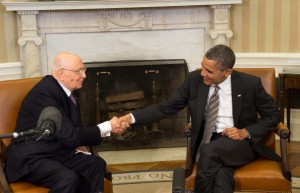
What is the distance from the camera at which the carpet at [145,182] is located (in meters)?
4.20

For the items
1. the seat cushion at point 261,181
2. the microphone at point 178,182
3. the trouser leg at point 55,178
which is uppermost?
the microphone at point 178,182

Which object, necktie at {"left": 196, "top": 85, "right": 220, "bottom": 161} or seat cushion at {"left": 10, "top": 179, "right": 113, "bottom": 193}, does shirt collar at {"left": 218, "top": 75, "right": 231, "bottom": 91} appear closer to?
necktie at {"left": 196, "top": 85, "right": 220, "bottom": 161}

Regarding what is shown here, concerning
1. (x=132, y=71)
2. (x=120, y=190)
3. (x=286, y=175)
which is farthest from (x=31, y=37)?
(x=286, y=175)

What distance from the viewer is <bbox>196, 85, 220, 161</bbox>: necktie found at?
340 cm

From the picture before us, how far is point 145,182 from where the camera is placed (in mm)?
4402

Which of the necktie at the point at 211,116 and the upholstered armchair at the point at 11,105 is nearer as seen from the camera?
the upholstered armchair at the point at 11,105

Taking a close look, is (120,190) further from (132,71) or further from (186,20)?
(186,20)

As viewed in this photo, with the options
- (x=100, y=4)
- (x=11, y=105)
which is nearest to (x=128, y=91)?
(x=100, y=4)

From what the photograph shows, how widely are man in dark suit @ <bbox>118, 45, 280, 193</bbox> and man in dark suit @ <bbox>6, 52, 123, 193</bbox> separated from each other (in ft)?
1.38

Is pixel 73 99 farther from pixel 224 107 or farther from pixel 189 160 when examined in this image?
pixel 224 107

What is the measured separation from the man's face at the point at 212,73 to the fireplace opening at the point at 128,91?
6.84 feet

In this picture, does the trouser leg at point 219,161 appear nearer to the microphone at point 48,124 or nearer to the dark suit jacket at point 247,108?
the dark suit jacket at point 247,108

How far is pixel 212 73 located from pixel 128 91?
226 centimetres

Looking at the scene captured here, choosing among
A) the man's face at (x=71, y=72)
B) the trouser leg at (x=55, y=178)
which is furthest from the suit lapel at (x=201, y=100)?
the trouser leg at (x=55, y=178)
